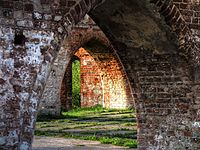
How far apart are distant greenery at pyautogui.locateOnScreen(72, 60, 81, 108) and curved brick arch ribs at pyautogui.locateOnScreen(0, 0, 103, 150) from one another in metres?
17.9

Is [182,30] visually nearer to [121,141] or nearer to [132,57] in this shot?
[132,57]

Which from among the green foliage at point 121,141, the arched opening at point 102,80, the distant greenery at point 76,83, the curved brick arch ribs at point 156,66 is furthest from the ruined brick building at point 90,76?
the curved brick arch ribs at point 156,66

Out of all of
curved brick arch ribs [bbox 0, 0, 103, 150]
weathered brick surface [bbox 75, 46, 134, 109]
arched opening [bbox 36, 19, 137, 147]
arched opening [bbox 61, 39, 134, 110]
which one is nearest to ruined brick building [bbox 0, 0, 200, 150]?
curved brick arch ribs [bbox 0, 0, 103, 150]

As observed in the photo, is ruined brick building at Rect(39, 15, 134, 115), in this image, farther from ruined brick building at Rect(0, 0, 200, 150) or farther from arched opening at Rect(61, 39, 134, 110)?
ruined brick building at Rect(0, 0, 200, 150)

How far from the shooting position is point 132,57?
728cm

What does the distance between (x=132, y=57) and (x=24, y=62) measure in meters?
2.56

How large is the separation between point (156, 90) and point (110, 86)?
41.2 ft

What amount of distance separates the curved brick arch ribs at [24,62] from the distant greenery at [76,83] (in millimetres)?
17927

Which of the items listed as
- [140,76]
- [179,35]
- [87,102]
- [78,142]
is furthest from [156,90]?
[87,102]

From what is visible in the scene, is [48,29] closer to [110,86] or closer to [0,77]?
[0,77]

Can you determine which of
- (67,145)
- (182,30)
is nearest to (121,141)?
(67,145)

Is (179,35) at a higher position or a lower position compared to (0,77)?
higher

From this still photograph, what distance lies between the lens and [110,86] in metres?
19.8

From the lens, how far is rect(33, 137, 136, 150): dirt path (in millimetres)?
8211
